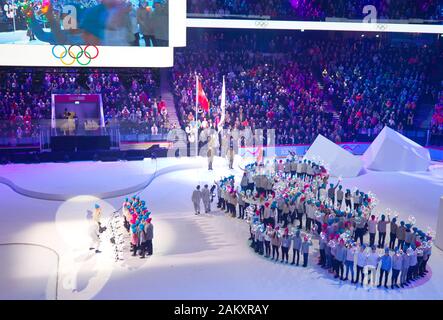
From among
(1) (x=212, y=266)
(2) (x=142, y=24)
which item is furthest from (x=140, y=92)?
(1) (x=212, y=266)

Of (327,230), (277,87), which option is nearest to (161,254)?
(327,230)

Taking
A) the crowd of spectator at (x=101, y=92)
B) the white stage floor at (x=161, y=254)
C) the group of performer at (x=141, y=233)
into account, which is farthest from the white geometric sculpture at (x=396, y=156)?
the group of performer at (x=141, y=233)

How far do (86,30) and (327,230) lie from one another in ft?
40.4

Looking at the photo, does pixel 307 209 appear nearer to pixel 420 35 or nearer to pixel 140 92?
pixel 140 92

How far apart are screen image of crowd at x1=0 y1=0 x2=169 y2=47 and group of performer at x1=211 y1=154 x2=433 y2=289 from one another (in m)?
6.80

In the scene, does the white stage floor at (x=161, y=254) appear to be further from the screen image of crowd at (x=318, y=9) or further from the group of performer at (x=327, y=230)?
the screen image of crowd at (x=318, y=9)

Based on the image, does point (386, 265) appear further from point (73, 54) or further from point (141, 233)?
point (73, 54)

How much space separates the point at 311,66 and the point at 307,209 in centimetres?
1881

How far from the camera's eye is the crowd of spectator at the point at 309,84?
2791 cm

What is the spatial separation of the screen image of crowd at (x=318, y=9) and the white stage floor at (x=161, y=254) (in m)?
13.4

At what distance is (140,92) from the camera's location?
27.4 metres

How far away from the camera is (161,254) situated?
13.6m

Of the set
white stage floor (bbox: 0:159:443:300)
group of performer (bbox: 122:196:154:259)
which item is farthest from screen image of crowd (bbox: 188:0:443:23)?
group of performer (bbox: 122:196:154:259)

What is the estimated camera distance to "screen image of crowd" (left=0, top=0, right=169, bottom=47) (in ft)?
65.9
